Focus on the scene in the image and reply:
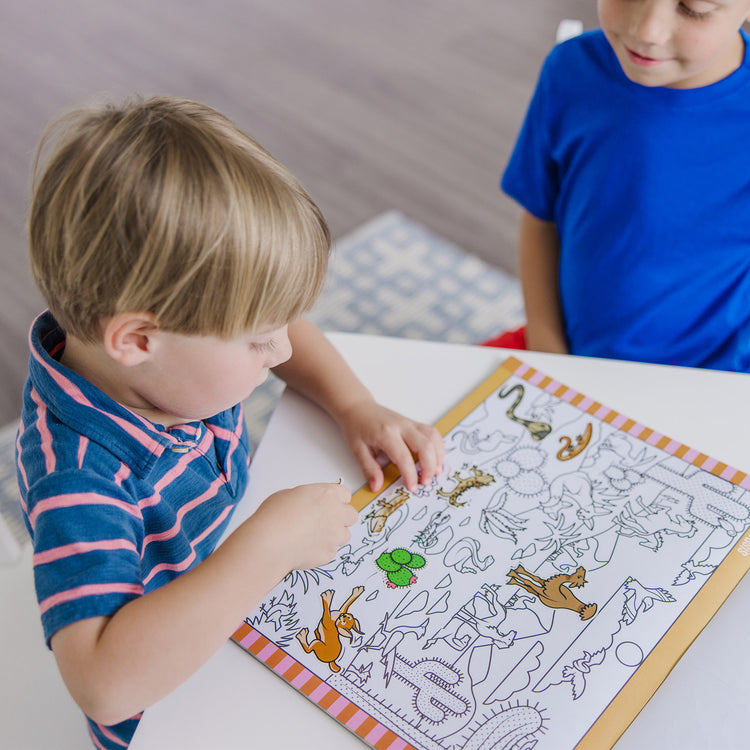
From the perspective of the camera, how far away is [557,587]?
24.1 inches

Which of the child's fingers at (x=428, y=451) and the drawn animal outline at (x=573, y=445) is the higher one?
the drawn animal outline at (x=573, y=445)

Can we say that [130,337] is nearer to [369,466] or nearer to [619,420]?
[369,466]

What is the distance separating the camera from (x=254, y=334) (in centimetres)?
61

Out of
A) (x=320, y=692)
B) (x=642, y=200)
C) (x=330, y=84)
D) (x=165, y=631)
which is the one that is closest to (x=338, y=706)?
(x=320, y=692)

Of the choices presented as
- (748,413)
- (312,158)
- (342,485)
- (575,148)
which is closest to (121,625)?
(342,485)

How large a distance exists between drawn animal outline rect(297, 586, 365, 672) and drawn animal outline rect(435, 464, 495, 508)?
0.40 feet

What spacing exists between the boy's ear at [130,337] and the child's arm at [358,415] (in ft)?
0.70

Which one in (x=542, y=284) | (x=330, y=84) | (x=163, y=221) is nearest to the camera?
(x=163, y=221)

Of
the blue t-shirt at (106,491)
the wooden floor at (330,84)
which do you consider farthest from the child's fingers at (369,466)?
the wooden floor at (330,84)

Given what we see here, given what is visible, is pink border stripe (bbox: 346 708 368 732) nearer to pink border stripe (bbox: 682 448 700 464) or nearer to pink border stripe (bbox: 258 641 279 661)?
pink border stripe (bbox: 258 641 279 661)

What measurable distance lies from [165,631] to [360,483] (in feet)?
0.75

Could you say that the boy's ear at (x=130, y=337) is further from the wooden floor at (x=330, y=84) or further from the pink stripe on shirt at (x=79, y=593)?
the wooden floor at (x=330, y=84)

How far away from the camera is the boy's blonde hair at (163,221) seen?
526 millimetres

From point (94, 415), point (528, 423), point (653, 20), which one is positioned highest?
point (653, 20)
